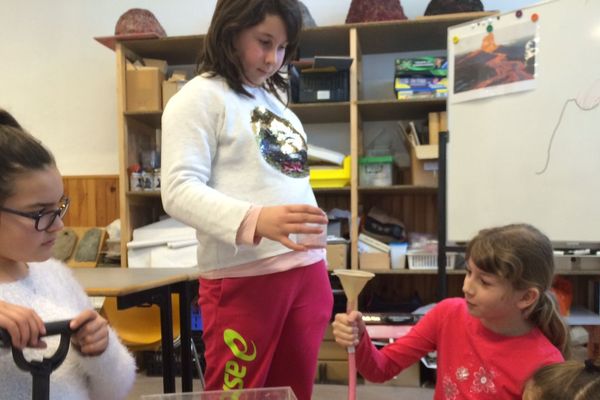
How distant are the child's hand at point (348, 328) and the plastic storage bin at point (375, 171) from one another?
1.74 meters

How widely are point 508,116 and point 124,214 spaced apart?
215 cm

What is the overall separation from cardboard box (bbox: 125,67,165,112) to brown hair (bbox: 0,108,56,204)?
2066 mm

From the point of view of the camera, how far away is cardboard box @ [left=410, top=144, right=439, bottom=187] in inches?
102

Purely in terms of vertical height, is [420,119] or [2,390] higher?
[420,119]

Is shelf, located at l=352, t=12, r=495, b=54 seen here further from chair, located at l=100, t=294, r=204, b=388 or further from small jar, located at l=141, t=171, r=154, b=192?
chair, located at l=100, t=294, r=204, b=388

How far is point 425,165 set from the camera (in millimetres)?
2670

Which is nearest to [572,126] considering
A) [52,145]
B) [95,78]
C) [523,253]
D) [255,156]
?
[523,253]

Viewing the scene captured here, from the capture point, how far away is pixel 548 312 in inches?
43.4

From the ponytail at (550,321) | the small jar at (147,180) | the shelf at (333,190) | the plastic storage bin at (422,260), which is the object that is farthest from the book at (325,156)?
the ponytail at (550,321)

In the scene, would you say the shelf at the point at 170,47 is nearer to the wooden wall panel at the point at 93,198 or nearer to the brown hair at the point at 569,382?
the wooden wall panel at the point at 93,198

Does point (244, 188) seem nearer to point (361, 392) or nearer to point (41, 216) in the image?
point (41, 216)

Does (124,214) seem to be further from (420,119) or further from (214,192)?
(214,192)

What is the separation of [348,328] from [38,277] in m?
0.62

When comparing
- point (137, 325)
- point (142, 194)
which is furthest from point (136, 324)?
point (142, 194)
